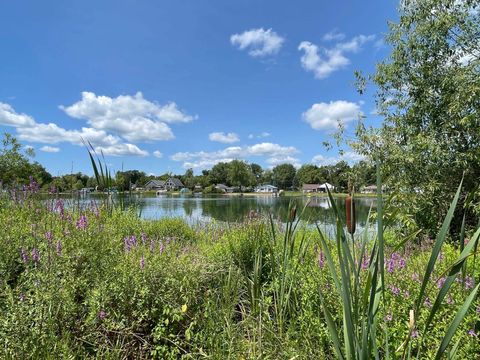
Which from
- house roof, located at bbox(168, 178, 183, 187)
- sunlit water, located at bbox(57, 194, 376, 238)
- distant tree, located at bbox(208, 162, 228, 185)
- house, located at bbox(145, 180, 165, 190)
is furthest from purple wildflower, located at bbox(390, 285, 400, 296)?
distant tree, located at bbox(208, 162, 228, 185)

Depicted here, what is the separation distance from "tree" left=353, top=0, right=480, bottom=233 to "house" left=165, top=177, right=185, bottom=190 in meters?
102

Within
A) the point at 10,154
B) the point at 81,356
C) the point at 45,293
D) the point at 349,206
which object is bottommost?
the point at 81,356

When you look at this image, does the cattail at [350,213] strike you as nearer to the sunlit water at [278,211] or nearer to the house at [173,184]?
the sunlit water at [278,211]

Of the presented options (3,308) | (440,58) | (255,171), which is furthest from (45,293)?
(255,171)

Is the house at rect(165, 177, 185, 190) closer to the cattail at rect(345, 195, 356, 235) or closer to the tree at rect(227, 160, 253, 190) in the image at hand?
the tree at rect(227, 160, 253, 190)

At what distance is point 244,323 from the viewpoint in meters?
2.58

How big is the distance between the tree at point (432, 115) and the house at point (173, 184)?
102473 millimetres

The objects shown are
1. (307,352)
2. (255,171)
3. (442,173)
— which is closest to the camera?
(307,352)

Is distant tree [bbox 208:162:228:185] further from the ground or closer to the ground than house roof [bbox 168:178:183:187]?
further from the ground

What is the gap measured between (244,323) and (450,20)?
299 inches

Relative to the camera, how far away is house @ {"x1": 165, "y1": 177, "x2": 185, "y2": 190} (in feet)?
351

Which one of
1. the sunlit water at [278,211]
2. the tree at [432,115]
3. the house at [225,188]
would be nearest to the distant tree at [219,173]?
the house at [225,188]

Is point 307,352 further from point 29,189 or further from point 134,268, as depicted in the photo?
point 29,189

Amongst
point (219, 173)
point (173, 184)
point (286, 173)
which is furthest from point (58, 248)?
point (286, 173)
